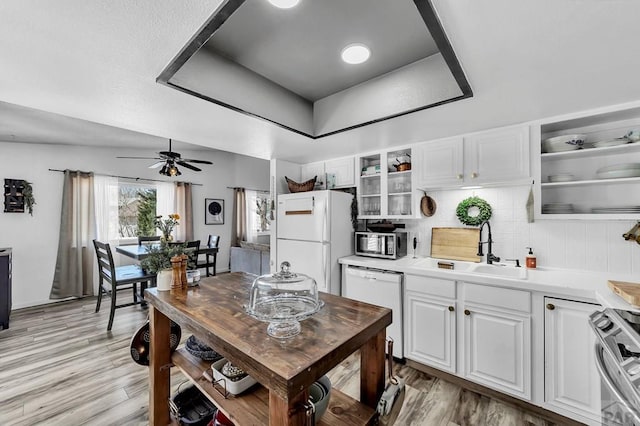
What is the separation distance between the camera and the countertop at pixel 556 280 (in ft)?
5.20

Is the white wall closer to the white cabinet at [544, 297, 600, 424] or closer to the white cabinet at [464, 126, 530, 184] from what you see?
the white cabinet at [464, 126, 530, 184]

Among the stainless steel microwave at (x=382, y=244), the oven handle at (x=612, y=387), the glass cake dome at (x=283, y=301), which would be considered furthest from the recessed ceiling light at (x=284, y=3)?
the stainless steel microwave at (x=382, y=244)

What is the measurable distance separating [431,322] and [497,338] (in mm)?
470

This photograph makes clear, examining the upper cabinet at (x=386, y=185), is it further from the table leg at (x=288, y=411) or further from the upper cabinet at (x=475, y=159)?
the table leg at (x=288, y=411)

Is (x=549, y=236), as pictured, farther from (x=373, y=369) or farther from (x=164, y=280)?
(x=164, y=280)

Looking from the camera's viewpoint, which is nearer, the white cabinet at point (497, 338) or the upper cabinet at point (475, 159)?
the white cabinet at point (497, 338)

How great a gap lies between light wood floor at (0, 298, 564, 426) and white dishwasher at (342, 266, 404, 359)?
1.02 feet

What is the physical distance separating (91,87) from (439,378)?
3319mm

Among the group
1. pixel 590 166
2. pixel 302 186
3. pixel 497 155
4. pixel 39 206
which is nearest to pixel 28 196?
pixel 39 206

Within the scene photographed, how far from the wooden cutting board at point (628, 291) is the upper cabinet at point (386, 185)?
1506mm

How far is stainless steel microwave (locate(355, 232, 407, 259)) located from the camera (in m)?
2.74

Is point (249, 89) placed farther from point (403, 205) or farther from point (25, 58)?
point (403, 205)

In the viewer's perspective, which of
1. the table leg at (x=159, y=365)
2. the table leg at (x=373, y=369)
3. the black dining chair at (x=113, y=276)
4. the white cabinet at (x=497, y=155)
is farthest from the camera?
the black dining chair at (x=113, y=276)

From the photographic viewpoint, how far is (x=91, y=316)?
3.56m
